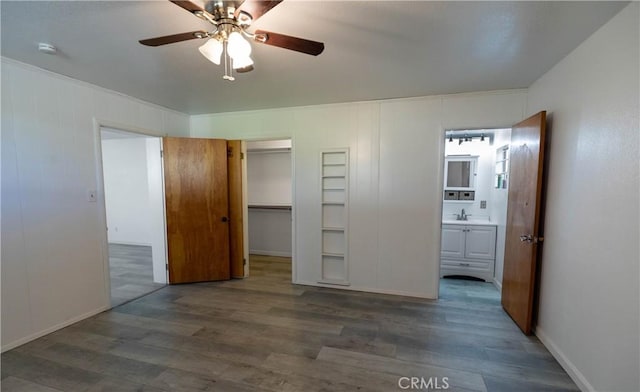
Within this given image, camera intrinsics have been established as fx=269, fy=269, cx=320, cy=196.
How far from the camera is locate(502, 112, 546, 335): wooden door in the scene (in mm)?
2383

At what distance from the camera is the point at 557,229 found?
2236 mm

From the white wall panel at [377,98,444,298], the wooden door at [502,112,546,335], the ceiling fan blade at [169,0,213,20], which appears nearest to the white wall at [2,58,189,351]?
the ceiling fan blade at [169,0,213,20]

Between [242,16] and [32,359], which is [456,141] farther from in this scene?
[32,359]

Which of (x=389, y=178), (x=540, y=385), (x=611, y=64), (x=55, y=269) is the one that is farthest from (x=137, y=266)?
(x=611, y=64)

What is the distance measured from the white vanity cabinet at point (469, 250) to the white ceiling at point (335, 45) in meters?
2.10

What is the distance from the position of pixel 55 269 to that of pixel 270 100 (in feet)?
9.26

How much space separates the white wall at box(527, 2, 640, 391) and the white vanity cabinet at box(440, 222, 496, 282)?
1677 mm

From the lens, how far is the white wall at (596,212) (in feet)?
5.05

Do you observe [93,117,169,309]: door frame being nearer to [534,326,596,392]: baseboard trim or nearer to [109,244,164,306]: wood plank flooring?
[109,244,164,306]: wood plank flooring

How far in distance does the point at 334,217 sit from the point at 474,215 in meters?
2.60

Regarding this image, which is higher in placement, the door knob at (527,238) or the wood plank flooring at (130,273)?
the door knob at (527,238)

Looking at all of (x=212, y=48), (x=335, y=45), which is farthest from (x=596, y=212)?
(x=212, y=48)

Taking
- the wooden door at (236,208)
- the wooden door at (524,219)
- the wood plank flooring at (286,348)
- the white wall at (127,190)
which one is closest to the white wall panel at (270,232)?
the wooden door at (236,208)

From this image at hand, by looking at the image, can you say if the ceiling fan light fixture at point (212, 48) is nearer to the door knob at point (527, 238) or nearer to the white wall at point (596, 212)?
the white wall at point (596, 212)
